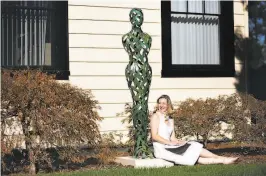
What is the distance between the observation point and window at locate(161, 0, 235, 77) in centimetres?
1136

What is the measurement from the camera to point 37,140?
690 cm

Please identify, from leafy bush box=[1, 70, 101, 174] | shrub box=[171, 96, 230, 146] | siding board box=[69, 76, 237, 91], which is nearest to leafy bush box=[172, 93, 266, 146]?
shrub box=[171, 96, 230, 146]

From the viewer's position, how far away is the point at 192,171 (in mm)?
7246

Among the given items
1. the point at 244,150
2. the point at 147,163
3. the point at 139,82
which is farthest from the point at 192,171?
the point at 244,150

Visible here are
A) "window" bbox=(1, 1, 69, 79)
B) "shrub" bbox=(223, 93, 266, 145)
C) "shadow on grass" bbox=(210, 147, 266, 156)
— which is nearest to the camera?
"shrub" bbox=(223, 93, 266, 145)

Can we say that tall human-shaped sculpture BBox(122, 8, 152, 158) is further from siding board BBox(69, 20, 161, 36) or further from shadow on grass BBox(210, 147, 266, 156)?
siding board BBox(69, 20, 161, 36)

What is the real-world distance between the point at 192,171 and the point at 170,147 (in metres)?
0.69

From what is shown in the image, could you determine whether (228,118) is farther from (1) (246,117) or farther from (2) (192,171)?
(2) (192,171)

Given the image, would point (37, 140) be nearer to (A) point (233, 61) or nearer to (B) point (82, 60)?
(B) point (82, 60)

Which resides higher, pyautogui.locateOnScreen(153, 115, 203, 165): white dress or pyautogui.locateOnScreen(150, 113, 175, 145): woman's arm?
pyautogui.locateOnScreen(150, 113, 175, 145): woman's arm

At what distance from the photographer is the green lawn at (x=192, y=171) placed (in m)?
6.88

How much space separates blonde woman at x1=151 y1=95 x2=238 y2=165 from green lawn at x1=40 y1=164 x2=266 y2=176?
0.91ft

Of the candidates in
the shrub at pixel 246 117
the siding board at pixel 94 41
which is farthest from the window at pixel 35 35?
the shrub at pixel 246 117

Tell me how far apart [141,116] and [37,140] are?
1.70m
